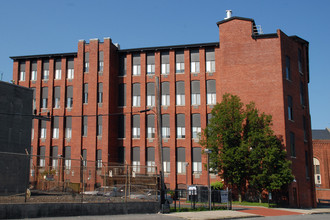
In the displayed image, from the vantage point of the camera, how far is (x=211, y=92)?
51406mm

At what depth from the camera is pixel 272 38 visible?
4566 centimetres

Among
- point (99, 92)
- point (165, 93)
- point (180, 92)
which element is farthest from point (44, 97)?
point (180, 92)

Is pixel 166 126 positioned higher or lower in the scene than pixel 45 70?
lower

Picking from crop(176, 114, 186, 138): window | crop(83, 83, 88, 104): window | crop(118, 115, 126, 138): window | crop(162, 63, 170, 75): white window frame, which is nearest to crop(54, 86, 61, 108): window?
crop(83, 83, 88, 104): window

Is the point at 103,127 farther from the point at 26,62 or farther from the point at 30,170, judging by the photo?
the point at 30,170

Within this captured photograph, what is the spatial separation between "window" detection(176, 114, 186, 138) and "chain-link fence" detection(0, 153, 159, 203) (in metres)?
26.2

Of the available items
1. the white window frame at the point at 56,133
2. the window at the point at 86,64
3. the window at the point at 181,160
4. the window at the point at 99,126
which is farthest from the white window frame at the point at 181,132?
the white window frame at the point at 56,133

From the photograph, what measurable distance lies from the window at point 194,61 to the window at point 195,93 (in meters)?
1.87

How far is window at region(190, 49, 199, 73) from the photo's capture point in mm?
52344

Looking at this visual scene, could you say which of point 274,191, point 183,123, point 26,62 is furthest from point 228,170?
point 26,62

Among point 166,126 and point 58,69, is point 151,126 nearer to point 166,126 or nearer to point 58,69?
point 166,126

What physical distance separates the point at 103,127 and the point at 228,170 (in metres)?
19.9

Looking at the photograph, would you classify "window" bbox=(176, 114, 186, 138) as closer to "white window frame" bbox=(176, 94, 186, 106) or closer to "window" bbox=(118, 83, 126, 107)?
"white window frame" bbox=(176, 94, 186, 106)

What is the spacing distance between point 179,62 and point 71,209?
1419 inches
